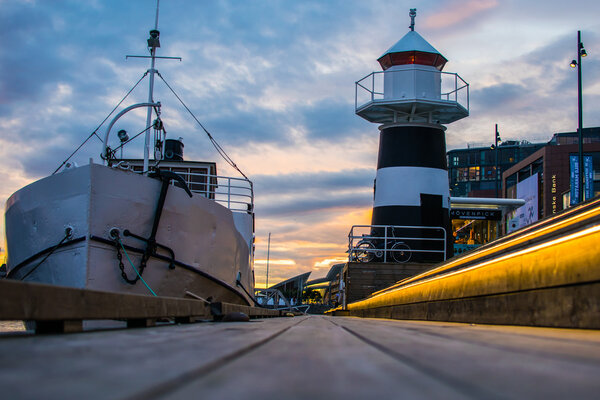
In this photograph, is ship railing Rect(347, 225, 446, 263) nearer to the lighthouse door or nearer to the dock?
the lighthouse door

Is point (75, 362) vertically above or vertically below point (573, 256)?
below

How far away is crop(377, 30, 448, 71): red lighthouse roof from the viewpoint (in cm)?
1883

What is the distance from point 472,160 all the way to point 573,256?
82991 mm

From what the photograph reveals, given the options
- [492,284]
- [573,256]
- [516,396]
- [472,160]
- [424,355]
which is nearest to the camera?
[516,396]

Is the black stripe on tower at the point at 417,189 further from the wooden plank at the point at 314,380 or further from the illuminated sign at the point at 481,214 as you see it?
the wooden plank at the point at 314,380

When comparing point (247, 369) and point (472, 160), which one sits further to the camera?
point (472, 160)

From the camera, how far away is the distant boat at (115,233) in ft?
29.2

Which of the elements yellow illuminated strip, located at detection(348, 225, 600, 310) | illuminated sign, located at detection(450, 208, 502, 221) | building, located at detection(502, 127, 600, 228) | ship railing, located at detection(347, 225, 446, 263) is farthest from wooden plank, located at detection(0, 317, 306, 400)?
building, located at detection(502, 127, 600, 228)

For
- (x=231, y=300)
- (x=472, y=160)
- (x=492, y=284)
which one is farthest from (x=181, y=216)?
(x=472, y=160)

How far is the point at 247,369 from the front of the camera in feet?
3.80

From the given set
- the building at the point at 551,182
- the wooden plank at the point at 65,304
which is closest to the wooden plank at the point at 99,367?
the wooden plank at the point at 65,304

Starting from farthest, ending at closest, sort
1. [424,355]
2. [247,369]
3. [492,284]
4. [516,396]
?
[492,284] < [424,355] < [247,369] < [516,396]

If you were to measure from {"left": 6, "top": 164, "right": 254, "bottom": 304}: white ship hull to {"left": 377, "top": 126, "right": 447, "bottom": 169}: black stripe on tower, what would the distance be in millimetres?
8658

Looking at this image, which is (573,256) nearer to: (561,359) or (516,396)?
(561,359)
